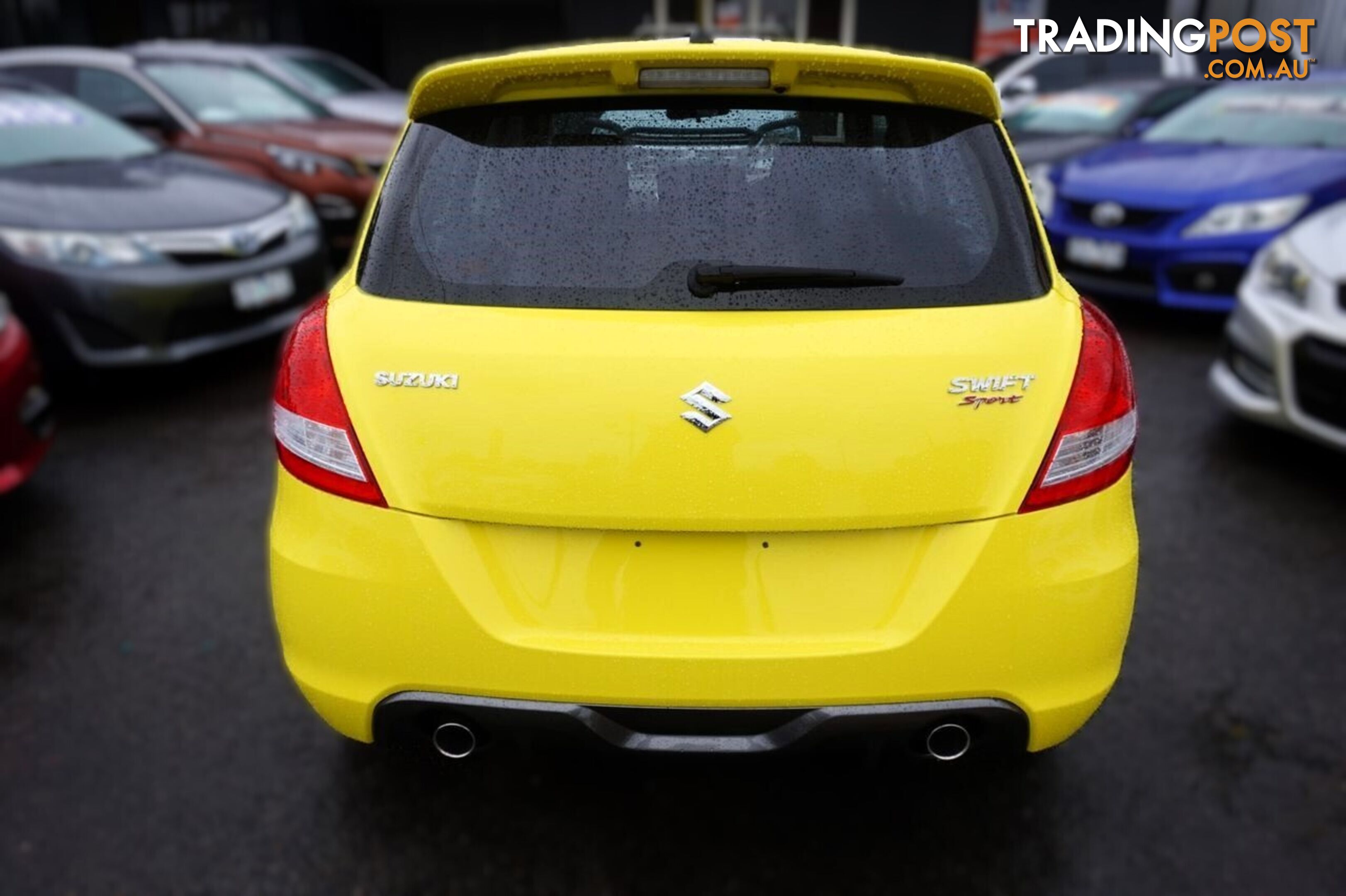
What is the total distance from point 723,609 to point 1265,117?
280 inches

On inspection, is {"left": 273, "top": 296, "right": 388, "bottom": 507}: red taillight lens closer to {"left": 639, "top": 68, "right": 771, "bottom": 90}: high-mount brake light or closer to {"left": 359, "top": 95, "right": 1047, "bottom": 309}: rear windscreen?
{"left": 359, "top": 95, "right": 1047, "bottom": 309}: rear windscreen

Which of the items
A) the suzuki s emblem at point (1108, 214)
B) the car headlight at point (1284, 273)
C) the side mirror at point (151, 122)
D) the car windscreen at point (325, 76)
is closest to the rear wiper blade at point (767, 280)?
the car headlight at point (1284, 273)

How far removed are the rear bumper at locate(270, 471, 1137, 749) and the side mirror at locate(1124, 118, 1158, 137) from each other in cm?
743

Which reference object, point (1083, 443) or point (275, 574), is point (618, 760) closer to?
point (275, 574)

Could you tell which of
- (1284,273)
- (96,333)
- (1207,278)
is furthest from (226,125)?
(1284,273)

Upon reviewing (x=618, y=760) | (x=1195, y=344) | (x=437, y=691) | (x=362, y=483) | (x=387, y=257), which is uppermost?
(x=387, y=257)

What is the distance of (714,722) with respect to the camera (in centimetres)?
192

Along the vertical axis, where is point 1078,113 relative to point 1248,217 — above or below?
below

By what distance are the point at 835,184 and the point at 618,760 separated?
1.18m

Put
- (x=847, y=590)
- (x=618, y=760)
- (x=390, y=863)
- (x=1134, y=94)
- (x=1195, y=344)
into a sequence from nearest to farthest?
(x=847, y=590)
(x=618, y=760)
(x=390, y=863)
(x=1195, y=344)
(x=1134, y=94)

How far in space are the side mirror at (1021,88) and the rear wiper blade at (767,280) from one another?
30.6 feet

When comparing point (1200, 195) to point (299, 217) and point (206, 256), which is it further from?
point (206, 256)

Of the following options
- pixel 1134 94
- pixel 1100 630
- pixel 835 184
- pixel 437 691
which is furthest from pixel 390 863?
pixel 1134 94

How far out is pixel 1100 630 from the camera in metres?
1.99
